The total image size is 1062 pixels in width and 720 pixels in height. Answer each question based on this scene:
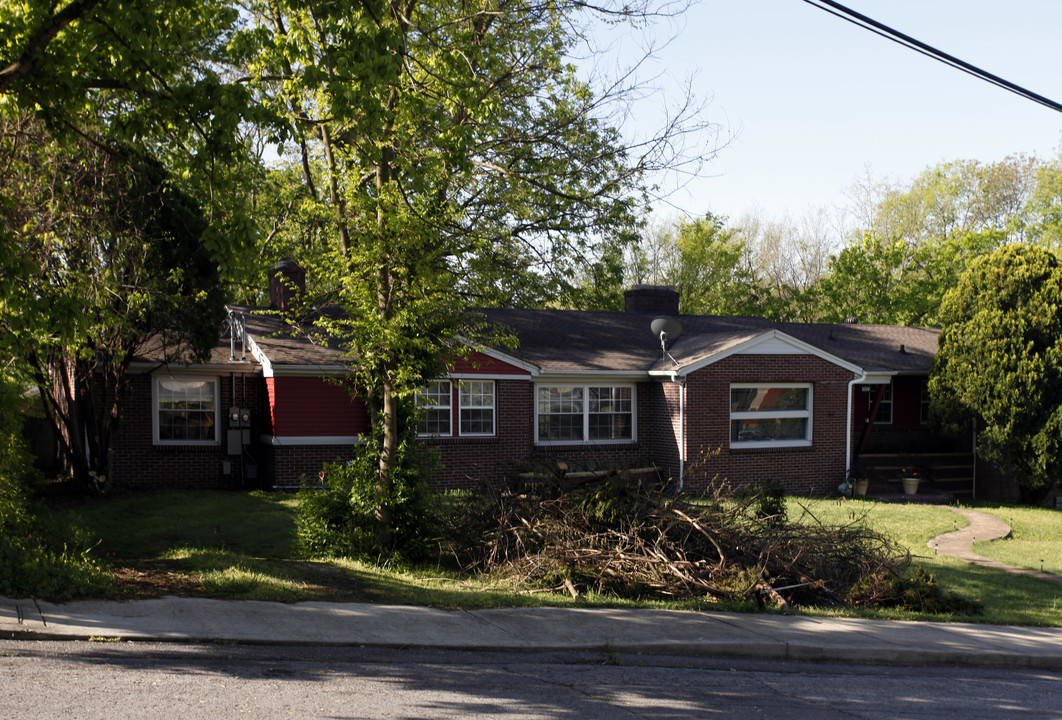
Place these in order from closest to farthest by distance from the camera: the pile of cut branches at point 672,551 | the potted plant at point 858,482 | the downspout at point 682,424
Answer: the pile of cut branches at point 672,551, the downspout at point 682,424, the potted plant at point 858,482

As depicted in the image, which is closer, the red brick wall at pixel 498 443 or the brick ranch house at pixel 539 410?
the brick ranch house at pixel 539 410

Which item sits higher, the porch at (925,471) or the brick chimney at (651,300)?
the brick chimney at (651,300)

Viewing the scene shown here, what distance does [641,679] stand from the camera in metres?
7.14

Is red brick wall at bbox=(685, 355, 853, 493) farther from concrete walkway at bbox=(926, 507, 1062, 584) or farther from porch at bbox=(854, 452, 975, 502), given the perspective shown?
concrete walkway at bbox=(926, 507, 1062, 584)

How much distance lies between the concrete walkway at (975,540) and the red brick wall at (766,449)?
11.0ft

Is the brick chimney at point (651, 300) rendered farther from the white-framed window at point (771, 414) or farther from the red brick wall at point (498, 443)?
the red brick wall at point (498, 443)

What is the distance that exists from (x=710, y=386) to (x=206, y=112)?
14270 mm

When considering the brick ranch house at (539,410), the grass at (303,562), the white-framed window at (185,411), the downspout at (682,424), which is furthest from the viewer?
the downspout at (682,424)

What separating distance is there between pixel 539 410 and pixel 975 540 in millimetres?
9748

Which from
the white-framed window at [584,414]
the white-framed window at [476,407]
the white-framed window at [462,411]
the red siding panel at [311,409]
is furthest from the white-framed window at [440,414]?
the white-framed window at [584,414]

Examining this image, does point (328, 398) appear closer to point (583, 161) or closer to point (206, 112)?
point (583, 161)

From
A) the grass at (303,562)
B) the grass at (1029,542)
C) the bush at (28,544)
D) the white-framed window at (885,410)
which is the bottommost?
the grass at (1029,542)

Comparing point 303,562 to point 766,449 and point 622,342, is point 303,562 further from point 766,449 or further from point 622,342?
point 622,342

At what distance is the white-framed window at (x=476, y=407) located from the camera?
19891 millimetres
